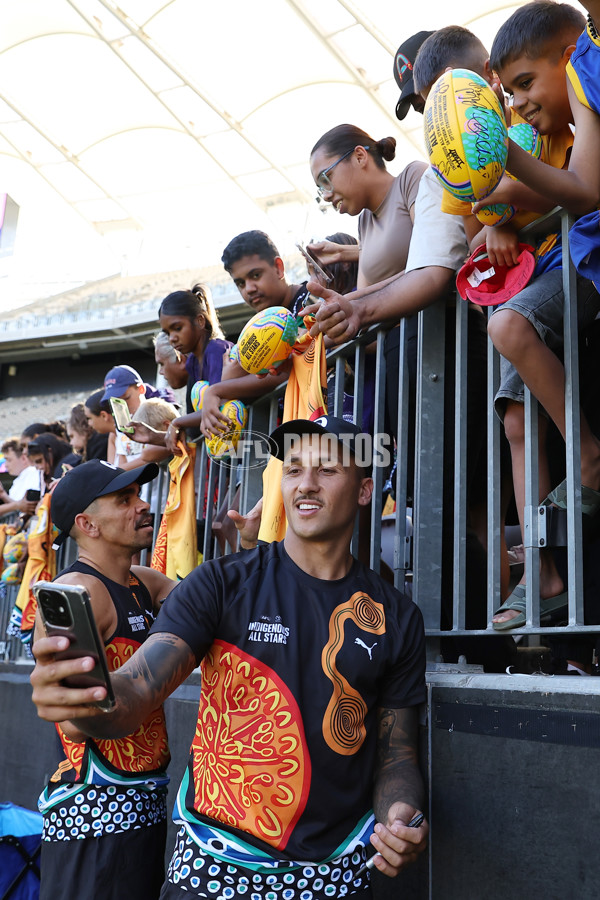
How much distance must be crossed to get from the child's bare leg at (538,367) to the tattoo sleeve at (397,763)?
0.82m

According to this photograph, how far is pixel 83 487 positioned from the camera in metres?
3.51

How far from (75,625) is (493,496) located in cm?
135

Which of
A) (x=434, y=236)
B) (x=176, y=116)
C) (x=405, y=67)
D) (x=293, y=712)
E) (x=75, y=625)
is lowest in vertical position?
(x=293, y=712)

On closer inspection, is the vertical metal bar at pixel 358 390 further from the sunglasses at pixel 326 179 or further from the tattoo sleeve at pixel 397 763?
the tattoo sleeve at pixel 397 763

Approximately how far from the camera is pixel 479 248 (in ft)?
8.84

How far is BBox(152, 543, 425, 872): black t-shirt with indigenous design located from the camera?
7.32 feet

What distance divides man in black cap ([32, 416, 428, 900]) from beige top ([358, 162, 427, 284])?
1264 mm

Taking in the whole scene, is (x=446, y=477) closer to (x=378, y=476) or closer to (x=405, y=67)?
(x=378, y=476)

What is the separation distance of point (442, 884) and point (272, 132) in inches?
814

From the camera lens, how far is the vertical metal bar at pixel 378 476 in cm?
313

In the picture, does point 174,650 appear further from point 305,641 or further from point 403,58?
point 403,58

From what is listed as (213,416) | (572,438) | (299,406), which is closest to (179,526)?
(213,416)

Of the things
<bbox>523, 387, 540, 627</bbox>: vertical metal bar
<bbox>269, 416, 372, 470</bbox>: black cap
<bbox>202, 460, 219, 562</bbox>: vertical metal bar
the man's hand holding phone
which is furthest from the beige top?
the man's hand holding phone

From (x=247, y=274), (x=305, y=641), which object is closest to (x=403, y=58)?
(x=247, y=274)
